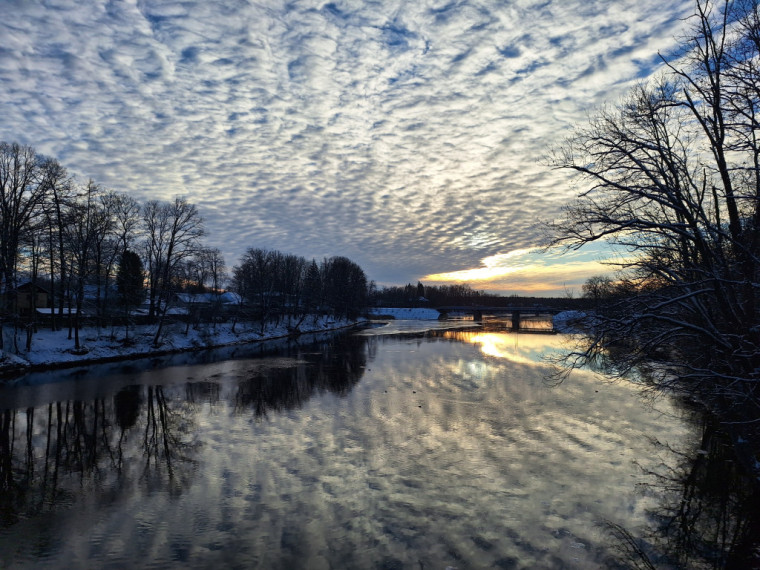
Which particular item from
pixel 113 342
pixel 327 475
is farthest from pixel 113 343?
pixel 327 475

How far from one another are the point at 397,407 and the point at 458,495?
29.9ft

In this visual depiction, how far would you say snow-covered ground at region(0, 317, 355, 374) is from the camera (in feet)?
102

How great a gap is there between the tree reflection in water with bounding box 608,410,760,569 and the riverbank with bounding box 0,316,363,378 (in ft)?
114

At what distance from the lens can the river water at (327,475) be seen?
26.7 ft

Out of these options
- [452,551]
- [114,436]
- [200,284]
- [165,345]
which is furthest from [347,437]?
[200,284]

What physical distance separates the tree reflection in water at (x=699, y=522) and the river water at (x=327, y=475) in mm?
372

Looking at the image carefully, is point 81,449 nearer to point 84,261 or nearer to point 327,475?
point 327,475

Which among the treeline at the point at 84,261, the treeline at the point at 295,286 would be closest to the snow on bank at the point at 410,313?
the treeline at the point at 295,286

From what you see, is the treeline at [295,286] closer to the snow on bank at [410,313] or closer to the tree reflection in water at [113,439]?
the snow on bank at [410,313]

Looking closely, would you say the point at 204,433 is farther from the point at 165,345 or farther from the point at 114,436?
the point at 165,345

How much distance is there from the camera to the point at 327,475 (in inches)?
459

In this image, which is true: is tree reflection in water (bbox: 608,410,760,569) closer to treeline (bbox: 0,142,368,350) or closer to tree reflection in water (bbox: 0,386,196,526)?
tree reflection in water (bbox: 0,386,196,526)

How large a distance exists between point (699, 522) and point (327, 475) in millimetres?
8889

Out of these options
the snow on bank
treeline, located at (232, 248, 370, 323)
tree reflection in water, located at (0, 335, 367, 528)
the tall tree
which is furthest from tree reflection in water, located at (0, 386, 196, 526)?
the snow on bank
